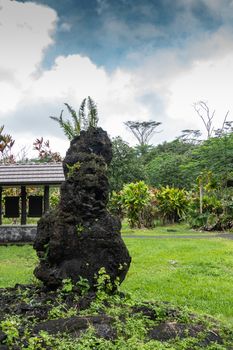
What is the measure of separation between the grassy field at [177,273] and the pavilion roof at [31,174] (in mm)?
3084

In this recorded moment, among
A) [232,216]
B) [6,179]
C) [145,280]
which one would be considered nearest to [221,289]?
[145,280]

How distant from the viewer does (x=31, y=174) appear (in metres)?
17.1

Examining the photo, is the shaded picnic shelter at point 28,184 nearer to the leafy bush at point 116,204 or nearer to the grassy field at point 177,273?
the grassy field at point 177,273

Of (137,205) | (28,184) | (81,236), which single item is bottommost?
(81,236)

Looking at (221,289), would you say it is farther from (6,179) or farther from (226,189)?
(226,189)

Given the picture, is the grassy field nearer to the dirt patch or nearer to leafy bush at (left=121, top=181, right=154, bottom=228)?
the dirt patch

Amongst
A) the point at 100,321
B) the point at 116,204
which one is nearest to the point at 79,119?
the point at 116,204

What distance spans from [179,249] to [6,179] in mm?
7424

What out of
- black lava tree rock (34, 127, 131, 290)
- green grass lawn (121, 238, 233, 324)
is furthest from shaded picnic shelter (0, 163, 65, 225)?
black lava tree rock (34, 127, 131, 290)

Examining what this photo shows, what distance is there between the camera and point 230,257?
11266 millimetres

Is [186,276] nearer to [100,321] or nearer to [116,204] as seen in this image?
[100,321]

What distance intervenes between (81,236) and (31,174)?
38.1 feet

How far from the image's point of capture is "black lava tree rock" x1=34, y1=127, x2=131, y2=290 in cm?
585

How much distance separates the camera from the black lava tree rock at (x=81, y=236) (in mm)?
5852
